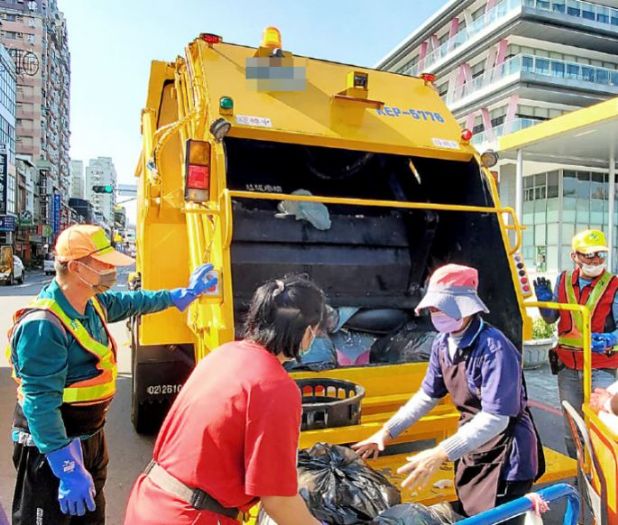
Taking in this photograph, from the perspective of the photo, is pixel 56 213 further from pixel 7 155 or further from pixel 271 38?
pixel 271 38

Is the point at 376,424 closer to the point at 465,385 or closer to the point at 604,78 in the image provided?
the point at 465,385

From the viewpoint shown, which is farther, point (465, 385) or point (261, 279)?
point (261, 279)

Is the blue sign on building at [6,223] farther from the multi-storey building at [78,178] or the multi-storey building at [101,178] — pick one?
the multi-storey building at [101,178]

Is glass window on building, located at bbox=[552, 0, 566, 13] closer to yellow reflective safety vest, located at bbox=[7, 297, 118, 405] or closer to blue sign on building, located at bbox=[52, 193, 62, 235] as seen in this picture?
yellow reflective safety vest, located at bbox=[7, 297, 118, 405]

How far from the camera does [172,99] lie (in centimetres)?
462

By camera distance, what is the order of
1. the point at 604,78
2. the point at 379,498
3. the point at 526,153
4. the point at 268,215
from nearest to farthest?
the point at 379,498 → the point at 268,215 → the point at 526,153 → the point at 604,78

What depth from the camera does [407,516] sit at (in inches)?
73.8

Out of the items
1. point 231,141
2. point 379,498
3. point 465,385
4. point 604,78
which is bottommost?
point 379,498

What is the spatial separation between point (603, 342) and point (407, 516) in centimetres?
201

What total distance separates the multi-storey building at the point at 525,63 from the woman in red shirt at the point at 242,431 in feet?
76.9

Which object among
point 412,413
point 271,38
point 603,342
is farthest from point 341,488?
point 271,38

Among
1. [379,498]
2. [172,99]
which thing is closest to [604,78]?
[172,99]

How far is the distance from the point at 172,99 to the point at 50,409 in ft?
10.5

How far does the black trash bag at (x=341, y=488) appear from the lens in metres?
1.96
